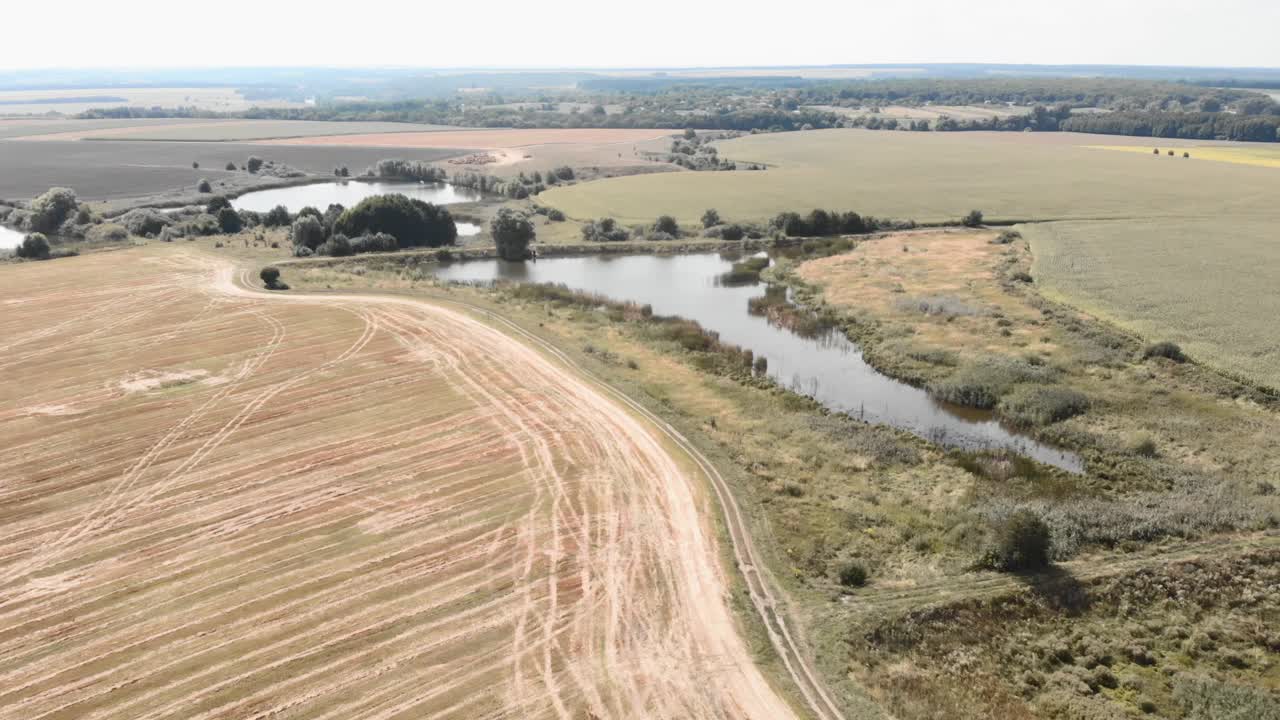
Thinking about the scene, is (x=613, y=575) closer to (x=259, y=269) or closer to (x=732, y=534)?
(x=732, y=534)

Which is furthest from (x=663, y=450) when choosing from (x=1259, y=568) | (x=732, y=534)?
(x=1259, y=568)

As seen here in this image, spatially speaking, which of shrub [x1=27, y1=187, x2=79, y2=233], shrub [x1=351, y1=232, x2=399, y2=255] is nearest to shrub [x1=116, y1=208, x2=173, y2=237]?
shrub [x1=27, y1=187, x2=79, y2=233]

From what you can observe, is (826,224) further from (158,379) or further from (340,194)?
(340,194)

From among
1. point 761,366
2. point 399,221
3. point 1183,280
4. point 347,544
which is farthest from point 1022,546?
point 399,221

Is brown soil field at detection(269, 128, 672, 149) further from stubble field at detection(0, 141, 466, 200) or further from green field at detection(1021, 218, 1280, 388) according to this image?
green field at detection(1021, 218, 1280, 388)

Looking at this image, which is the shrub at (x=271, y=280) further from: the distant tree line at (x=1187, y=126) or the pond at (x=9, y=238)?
the distant tree line at (x=1187, y=126)
